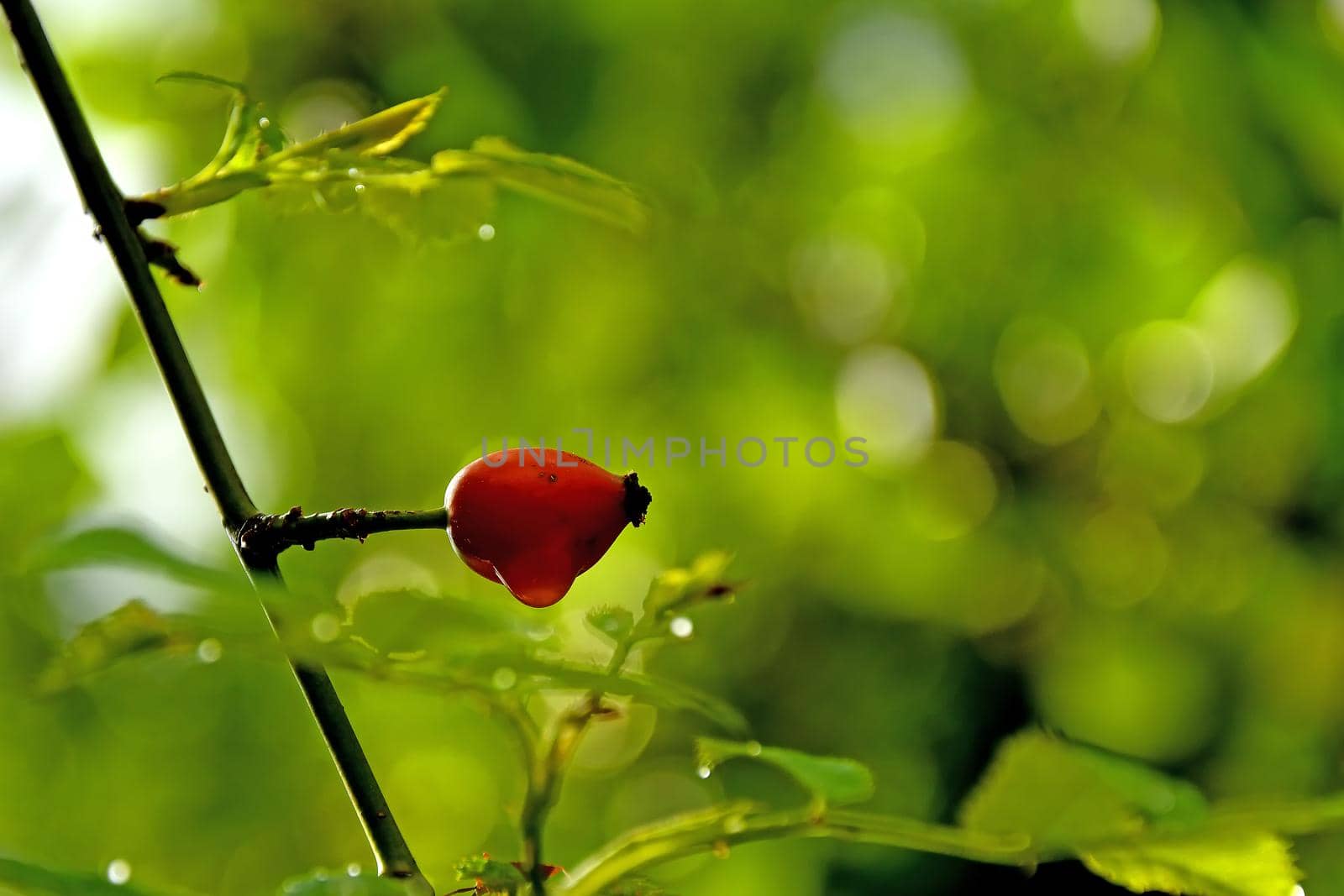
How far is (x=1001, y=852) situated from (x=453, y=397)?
1709mm

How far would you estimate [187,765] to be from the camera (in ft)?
6.80

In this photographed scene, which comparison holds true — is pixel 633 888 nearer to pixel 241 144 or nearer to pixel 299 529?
pixel 299 529

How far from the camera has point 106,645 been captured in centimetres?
46

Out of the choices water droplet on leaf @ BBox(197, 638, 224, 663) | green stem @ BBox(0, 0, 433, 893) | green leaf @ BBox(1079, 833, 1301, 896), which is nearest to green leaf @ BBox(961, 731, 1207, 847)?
green leaf @ BBox(1079, 833, 1301, 896)

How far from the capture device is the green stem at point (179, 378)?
55 centimetres

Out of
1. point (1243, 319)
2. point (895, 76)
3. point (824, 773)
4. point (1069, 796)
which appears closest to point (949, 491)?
point (1243, 319)

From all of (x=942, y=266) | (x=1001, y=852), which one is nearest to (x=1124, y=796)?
(x=1001, y=852)

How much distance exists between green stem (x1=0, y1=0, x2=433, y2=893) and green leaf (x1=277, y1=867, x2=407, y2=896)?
8cm

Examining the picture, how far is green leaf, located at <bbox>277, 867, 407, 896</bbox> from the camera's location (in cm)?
46

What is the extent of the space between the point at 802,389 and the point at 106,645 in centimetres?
192

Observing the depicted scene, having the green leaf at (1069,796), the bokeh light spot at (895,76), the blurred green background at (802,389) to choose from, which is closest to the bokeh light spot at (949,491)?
the blurred green background at (802,389)

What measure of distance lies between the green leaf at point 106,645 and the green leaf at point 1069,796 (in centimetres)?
45

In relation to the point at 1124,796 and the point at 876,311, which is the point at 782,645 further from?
the point at 1124,796

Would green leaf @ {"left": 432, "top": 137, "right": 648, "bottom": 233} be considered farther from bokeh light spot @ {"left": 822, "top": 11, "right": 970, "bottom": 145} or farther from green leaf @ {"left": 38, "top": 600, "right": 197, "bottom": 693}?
bokeh light spot @ {"left": 822, "top": 11, "right": 970, "bottom": 145}
